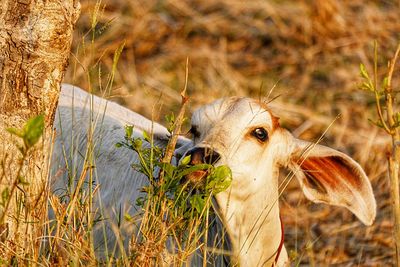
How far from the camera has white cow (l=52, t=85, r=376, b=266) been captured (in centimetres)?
421

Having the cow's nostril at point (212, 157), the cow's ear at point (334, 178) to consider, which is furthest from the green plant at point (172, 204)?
the cow's ear at point (334, 178)

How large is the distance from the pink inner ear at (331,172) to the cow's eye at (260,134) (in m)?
0.26

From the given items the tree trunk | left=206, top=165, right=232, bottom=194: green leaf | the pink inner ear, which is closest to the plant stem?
Answer: left=206, top=165, right=232, bottom=194: green leaf

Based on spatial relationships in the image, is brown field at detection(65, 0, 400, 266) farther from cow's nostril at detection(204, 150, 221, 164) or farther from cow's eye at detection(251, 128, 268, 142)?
cow's nostril at detection(204, 150, 221, 164)

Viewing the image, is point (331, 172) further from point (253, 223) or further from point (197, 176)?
point (197, 176)

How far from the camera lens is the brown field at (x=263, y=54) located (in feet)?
24.5

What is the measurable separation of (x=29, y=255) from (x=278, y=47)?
16.8 ft

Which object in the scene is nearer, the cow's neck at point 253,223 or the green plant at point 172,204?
the green plant at point 172,204

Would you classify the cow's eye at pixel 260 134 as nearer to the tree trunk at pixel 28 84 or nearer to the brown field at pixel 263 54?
the tree trunk at pixel 28 84

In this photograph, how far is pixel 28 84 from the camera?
11.8 feet

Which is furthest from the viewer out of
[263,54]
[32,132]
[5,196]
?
[263,54]

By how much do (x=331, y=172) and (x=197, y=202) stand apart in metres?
1.02

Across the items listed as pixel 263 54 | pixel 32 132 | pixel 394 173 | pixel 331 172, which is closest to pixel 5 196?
pixel 32 132

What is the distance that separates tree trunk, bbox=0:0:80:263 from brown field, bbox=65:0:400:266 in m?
3.58
